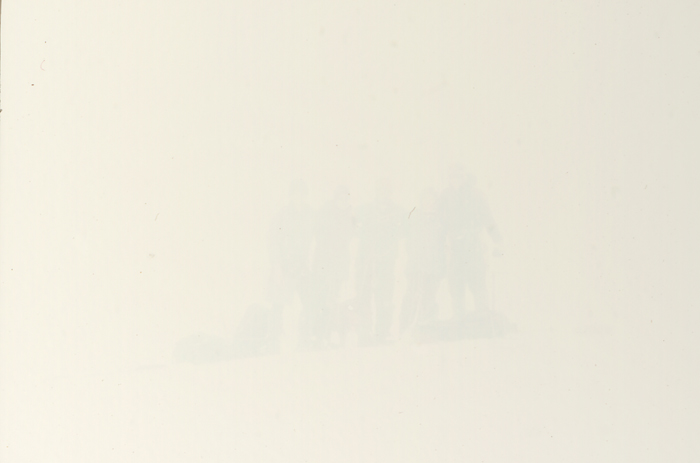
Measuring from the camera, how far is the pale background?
884 millimetres

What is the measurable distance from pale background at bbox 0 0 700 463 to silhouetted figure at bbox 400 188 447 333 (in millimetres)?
52

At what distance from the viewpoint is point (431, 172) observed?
37.2 inches

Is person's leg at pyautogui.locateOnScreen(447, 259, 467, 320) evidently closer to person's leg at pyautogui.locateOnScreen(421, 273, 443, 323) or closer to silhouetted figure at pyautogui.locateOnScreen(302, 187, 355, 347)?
person's leg at pyautogui.locateOnScreen(421, 273, 443, 323)

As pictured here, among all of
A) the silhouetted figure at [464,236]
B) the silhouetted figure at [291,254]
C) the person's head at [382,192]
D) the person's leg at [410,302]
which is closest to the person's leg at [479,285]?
the silhouetted figure at [464,236]

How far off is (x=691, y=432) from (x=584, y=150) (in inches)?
25.2

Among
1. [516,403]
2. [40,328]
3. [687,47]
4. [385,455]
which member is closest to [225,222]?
[40,328]

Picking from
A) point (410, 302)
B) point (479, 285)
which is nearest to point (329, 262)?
point (410, 302)

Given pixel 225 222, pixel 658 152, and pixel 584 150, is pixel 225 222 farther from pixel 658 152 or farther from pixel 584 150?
pixel 658 152

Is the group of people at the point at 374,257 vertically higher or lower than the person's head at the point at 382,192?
lower

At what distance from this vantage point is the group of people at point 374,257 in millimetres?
922

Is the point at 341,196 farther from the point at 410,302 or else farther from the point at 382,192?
the point at 410,302

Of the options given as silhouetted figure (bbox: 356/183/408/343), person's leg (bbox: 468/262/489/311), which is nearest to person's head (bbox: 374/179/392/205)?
silhouetted figure (bbox: 356/183/408/343)

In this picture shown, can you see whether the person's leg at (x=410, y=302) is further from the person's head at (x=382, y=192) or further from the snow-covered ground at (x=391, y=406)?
the person's head at (x=382, y=192)

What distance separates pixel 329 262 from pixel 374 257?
0.09 meters
